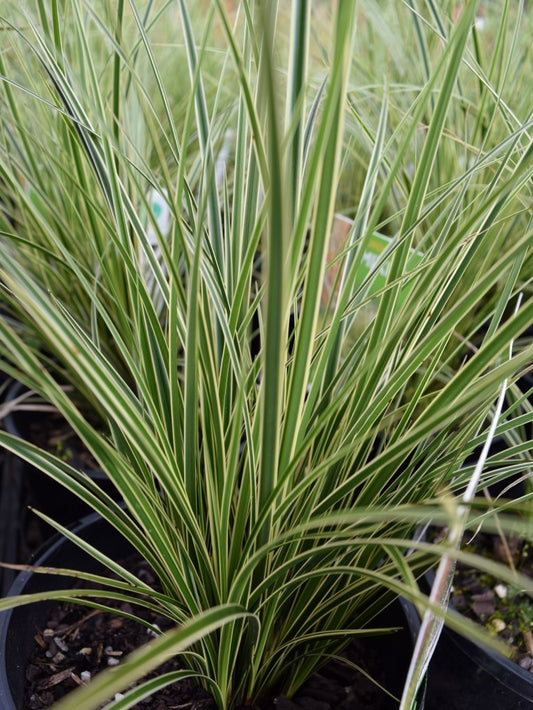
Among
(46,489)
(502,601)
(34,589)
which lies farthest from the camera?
(46,489)

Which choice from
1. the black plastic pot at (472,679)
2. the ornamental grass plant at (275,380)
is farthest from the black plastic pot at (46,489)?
the black plastic pot at (472,679)

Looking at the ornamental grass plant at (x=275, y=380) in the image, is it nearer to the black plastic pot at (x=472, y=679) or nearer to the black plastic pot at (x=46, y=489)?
the black plastic pot at (x=472, y=679)

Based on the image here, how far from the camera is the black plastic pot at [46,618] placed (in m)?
0.53

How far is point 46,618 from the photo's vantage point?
64cm

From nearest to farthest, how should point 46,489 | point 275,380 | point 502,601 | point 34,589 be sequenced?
1. point 275,380
2. point 34,589
3. point 502,601
4. point 46,489

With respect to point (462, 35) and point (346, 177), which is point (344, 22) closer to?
point (462, 35)

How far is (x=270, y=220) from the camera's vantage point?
0.27 m

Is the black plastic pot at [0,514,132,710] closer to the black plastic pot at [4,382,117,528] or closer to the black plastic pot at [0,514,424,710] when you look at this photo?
A: the black plastic pot at [0,514,424,710]

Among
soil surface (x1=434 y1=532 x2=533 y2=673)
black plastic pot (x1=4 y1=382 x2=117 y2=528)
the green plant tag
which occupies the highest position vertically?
the green plant tag

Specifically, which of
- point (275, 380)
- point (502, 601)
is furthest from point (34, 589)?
point (502, 601)

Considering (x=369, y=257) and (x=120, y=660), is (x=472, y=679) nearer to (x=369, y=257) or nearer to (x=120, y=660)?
→ (x=120, y=660)

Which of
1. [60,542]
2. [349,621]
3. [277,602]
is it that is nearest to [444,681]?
[349,621]

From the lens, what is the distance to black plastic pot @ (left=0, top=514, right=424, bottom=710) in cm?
53

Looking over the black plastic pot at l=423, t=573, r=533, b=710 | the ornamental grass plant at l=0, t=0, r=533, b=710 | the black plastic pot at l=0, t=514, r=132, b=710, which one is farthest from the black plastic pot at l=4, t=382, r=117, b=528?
the black plastic pot at l=423, t=573, r=533, b=710
